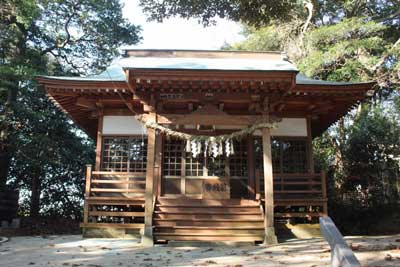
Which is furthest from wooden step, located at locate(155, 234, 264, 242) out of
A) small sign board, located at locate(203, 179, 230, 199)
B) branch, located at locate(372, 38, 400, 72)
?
branch, located at locate(372, 38, 400, 72)

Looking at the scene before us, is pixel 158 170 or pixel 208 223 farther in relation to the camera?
pixel 158 170

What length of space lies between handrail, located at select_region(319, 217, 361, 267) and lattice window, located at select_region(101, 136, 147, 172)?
24.6 feet

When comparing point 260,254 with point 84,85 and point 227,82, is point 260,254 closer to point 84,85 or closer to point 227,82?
point 227,82

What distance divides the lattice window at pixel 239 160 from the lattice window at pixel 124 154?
261 centimetres

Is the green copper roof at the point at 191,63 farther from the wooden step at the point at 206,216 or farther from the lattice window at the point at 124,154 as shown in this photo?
the wooden step at the point at 206,216

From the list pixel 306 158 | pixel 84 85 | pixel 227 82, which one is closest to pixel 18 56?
pixel 84 85

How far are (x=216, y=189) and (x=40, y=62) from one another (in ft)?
38.9

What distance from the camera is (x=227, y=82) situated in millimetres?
9242

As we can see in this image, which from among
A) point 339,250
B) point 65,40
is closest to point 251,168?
point 339,250

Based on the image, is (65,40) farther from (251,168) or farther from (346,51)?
(346,51)

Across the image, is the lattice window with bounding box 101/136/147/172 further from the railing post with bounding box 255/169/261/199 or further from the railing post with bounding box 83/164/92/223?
the railing post with bounding box 255/169/261/199

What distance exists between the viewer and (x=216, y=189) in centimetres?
1105

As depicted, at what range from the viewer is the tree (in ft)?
52.8

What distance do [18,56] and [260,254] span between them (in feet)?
49.8
